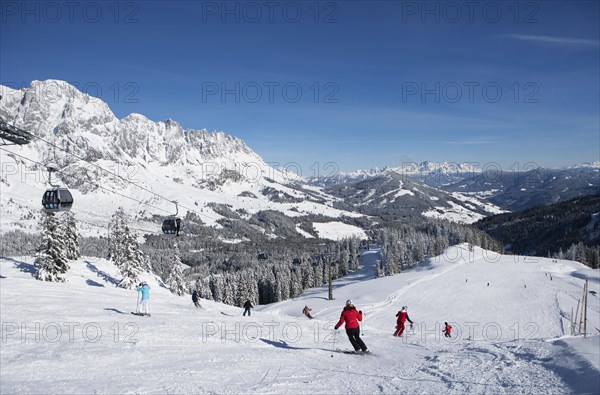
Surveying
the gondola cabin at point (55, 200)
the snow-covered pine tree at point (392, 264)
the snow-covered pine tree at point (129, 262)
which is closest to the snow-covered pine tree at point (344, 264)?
the snow-covered pine tree at point (392, 264)

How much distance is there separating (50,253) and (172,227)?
64.0ft

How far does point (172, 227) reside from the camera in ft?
100

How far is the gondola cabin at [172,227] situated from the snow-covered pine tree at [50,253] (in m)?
17.5

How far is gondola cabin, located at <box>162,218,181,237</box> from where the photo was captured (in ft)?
99.3

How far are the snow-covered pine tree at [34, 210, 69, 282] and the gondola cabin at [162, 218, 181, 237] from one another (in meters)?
17.5

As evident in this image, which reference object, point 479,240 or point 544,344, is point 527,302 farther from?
point 479,240

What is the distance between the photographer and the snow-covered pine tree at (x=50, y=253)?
39.8 metres

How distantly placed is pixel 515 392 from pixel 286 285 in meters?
94.2

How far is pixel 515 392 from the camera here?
26.1ft

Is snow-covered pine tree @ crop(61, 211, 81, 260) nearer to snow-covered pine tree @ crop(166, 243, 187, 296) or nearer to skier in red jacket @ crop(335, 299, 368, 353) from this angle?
snow-covered pine tree @ crop(166, 243, 187, 296)

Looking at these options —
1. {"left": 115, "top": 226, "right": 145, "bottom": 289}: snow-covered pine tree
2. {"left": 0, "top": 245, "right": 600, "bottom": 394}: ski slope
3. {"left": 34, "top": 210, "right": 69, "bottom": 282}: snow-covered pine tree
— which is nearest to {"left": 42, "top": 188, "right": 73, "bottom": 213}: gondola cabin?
{"left": 0, "top": 245, "right": 600, "bottom": 394}: ski slope

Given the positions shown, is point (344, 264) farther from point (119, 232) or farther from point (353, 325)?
point (353, 325)

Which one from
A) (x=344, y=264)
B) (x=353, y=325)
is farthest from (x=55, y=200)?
(x=344, y=264)

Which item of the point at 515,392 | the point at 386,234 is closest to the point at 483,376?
the point at 515,392
